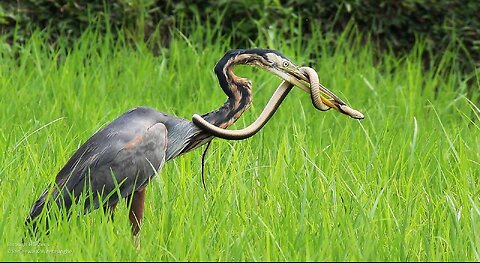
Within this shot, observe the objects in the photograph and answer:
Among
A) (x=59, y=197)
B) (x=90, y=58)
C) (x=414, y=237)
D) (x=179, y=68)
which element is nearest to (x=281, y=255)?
(x=414, y=237)

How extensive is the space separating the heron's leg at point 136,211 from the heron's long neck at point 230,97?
0.32 metres

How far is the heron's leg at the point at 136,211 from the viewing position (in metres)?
3.26

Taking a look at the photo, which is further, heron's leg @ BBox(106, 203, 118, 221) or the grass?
heron's leg @ BBox(106, 203, 118, 221)

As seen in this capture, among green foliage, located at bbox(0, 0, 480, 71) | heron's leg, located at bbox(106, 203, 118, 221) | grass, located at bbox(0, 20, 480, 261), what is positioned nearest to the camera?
grass, located at bbox(0, 20, 480, 261)

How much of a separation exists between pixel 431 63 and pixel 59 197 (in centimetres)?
354

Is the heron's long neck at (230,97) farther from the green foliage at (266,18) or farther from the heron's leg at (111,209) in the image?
the green foliage at (266,18)

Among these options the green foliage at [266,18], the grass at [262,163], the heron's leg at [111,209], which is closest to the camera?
the grass at [262,163]

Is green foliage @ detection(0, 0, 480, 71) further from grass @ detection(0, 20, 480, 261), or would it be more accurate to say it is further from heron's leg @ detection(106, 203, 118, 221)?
heron's leg @ detection(106, 203, 118, 221)

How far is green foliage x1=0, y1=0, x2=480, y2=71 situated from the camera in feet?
20.9

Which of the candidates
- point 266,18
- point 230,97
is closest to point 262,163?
point 230,97

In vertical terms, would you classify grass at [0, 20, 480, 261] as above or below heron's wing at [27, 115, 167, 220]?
below

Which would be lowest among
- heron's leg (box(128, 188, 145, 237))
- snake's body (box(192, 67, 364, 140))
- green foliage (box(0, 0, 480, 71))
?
green foliage (box(0, 0, 480, 71))

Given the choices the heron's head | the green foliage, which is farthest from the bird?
the green foliage

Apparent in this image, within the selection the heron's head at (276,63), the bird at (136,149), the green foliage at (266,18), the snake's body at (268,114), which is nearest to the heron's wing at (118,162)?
the bird at (136,149)
